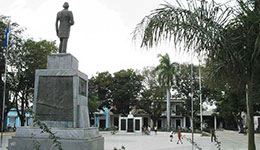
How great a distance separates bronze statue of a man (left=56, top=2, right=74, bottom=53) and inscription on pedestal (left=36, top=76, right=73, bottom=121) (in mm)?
1322

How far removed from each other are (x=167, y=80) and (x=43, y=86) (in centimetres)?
3016

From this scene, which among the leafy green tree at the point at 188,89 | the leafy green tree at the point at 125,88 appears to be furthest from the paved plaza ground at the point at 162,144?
the leafy green tree at the point at 188,89

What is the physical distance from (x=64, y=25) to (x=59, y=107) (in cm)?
299

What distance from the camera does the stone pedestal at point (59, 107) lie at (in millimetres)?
8156

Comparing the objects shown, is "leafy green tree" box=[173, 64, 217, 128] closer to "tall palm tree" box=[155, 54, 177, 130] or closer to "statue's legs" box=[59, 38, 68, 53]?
"tall palm tree" box=[155, 54, 177, 130]

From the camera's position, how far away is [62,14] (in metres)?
9.55

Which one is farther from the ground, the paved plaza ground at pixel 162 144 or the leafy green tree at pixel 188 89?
the leafy green tree at pixel 188 89

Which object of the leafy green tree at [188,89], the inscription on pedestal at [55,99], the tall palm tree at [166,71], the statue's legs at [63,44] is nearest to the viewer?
the inscription on pedestal at [55,99]

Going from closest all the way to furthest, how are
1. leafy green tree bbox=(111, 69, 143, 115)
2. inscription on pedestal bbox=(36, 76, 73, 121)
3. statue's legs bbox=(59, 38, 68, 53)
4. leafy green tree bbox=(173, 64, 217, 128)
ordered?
1. inscription on pedestal bbox=(36, 76, 73, 121)
2. statue's legs bbox=(59, 38, 68, 53)
3. leafy green tree bbox=(111, 69, 143, 115)
4. leafy green tree bbox=(173, 64, 217, 128)

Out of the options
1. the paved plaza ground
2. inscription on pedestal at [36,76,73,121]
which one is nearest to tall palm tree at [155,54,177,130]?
the paved plaza ground

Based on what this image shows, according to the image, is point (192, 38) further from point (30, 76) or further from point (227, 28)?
point (30, 76)

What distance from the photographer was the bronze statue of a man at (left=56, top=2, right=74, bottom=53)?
9.55m

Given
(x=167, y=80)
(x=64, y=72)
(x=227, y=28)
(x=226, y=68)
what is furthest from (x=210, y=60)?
(x=167, y=80)

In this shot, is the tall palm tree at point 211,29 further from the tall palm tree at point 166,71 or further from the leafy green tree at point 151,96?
the leafy green tree at point 151,96
